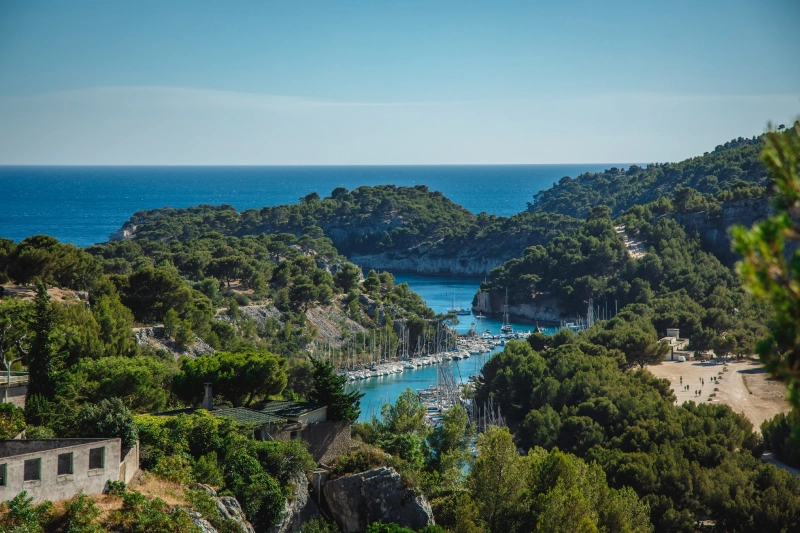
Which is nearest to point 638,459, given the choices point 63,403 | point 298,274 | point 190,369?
point 190,369

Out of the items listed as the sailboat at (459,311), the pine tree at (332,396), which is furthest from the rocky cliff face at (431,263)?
the pine tree at (332,396)

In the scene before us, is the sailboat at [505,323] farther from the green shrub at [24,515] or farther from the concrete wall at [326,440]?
the green shrub at [24,515]

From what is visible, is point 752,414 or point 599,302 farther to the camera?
point 599,302

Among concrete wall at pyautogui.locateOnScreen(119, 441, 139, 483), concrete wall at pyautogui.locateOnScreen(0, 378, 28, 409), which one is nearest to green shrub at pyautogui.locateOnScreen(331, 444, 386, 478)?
concrete wall at pyautogui.locateOnScreen(119, 441, 139, 483)

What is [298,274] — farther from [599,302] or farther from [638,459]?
[638,459]

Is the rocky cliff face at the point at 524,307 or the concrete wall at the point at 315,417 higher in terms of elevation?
the concrete wall at the point at 315,417

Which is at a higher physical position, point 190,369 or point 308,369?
point 190,369

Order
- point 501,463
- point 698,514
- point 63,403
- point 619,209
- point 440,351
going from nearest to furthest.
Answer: point 63,403
point 501,463
point 698,514
point 440,351
point 619,209
